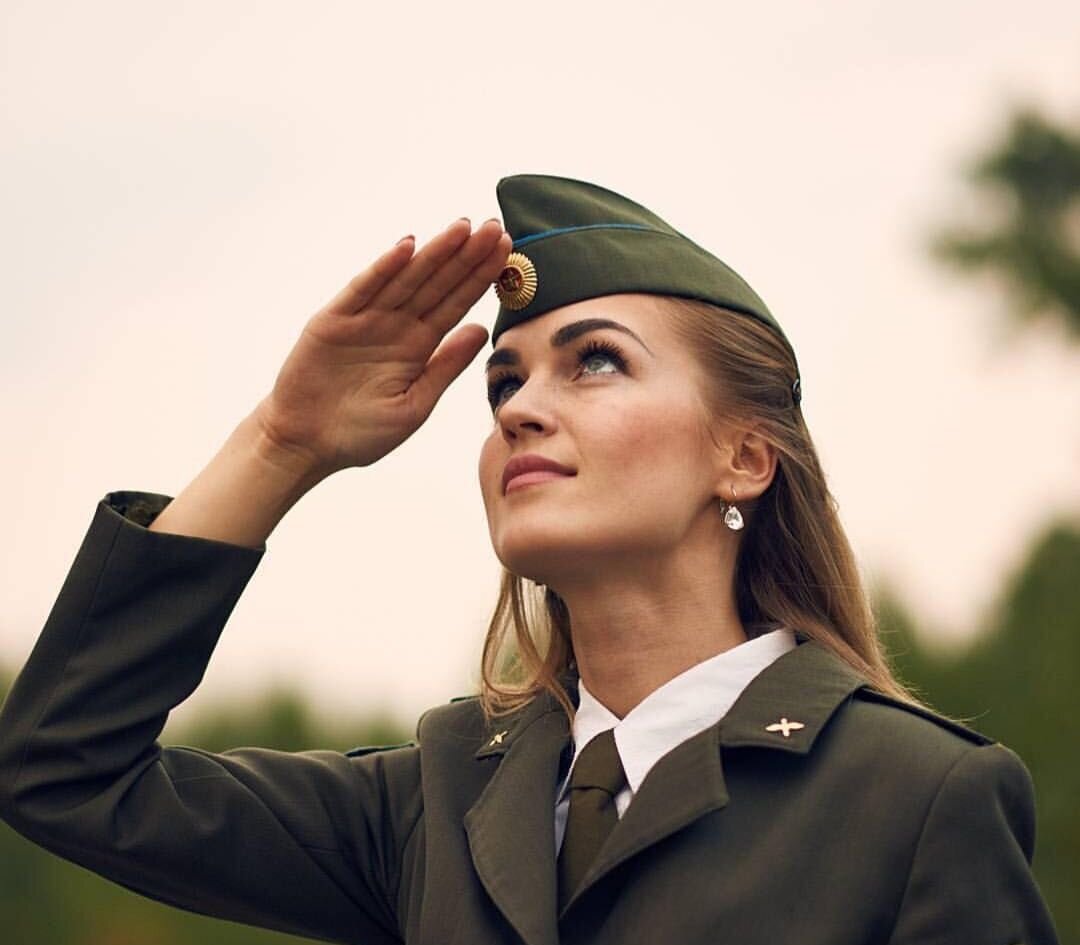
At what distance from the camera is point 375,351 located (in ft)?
13.6

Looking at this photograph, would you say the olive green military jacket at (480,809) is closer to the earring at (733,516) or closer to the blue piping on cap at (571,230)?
the earring at (733,516)

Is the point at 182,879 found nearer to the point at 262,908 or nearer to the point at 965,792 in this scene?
the point at 262,908

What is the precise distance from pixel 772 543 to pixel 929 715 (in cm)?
67

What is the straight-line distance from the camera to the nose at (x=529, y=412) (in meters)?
3.93

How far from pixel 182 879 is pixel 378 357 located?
1065mm

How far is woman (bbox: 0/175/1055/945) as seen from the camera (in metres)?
3.59

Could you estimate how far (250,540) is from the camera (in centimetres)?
405

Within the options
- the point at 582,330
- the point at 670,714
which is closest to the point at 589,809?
the point at 670,714

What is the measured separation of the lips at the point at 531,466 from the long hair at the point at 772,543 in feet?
1.21

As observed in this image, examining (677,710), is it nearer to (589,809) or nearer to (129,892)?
(589,809)

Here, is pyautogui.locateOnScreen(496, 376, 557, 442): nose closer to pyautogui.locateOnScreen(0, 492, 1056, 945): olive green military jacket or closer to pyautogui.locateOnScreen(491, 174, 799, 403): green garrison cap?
pyautogui.locateOnScreen(491, 174, 799, 403): green garrison cap

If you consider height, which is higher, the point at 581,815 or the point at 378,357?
the point at 378,357

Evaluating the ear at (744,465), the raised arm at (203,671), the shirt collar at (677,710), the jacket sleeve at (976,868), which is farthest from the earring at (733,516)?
the jacket sleeve at (976,868)

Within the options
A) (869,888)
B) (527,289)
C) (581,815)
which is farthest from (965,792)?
(527,289)
